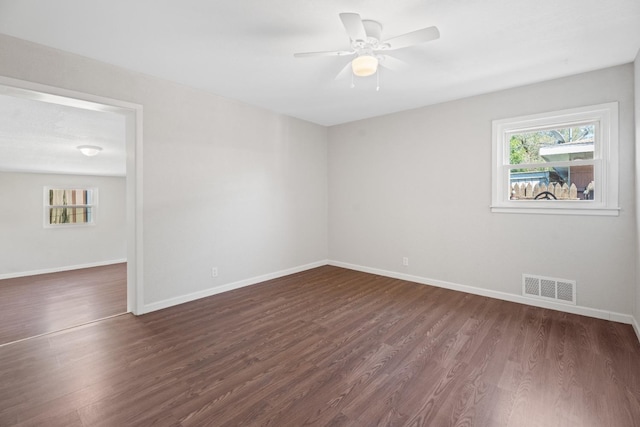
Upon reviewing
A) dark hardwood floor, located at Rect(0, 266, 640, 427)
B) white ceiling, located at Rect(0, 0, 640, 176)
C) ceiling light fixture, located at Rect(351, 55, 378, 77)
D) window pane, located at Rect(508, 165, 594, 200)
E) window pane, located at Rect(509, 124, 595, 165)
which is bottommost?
dark hardwood floor, located at Rect(0, 266, 640, 427)

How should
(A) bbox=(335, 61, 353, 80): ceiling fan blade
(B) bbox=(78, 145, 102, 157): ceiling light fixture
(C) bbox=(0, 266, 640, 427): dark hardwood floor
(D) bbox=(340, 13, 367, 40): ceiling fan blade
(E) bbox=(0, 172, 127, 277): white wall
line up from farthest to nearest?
(E) bbox=(0, 172, 127, 277): white wall, (B) bbox=(78, 145, 102, 157): ceiling light fixture, (A) bbox=(335, 61, 353, 80): ceiling fan blade, (D) bbox=(340, 13, 367, 40): ceiling fan blade, (C) bbox=(0, 266, 640, 427): dark hardwood floor

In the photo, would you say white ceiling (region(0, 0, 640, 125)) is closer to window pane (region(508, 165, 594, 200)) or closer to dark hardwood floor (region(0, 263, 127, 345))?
window pane (region(508, 165, 594, 200))

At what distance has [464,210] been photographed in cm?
390

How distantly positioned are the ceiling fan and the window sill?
7.31 feet

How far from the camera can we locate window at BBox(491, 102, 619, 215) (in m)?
2.98

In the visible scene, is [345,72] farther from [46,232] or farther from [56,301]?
[46,232]

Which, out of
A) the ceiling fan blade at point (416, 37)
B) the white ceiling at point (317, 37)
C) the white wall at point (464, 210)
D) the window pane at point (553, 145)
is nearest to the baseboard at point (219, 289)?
the white wall at point (464, 210)

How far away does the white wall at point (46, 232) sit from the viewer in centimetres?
567

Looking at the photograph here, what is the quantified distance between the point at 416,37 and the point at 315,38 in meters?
0.85

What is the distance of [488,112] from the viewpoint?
3688mm

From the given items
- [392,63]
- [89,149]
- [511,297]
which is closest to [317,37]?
[392,63]

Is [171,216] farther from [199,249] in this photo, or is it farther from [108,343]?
[108,343]

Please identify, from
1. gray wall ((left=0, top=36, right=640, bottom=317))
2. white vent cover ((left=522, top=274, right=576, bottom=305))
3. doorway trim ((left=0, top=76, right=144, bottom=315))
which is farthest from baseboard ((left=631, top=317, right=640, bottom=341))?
doorway trim ((left=0, top=76, right=144, bottom=315))

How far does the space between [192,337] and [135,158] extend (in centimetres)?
196
